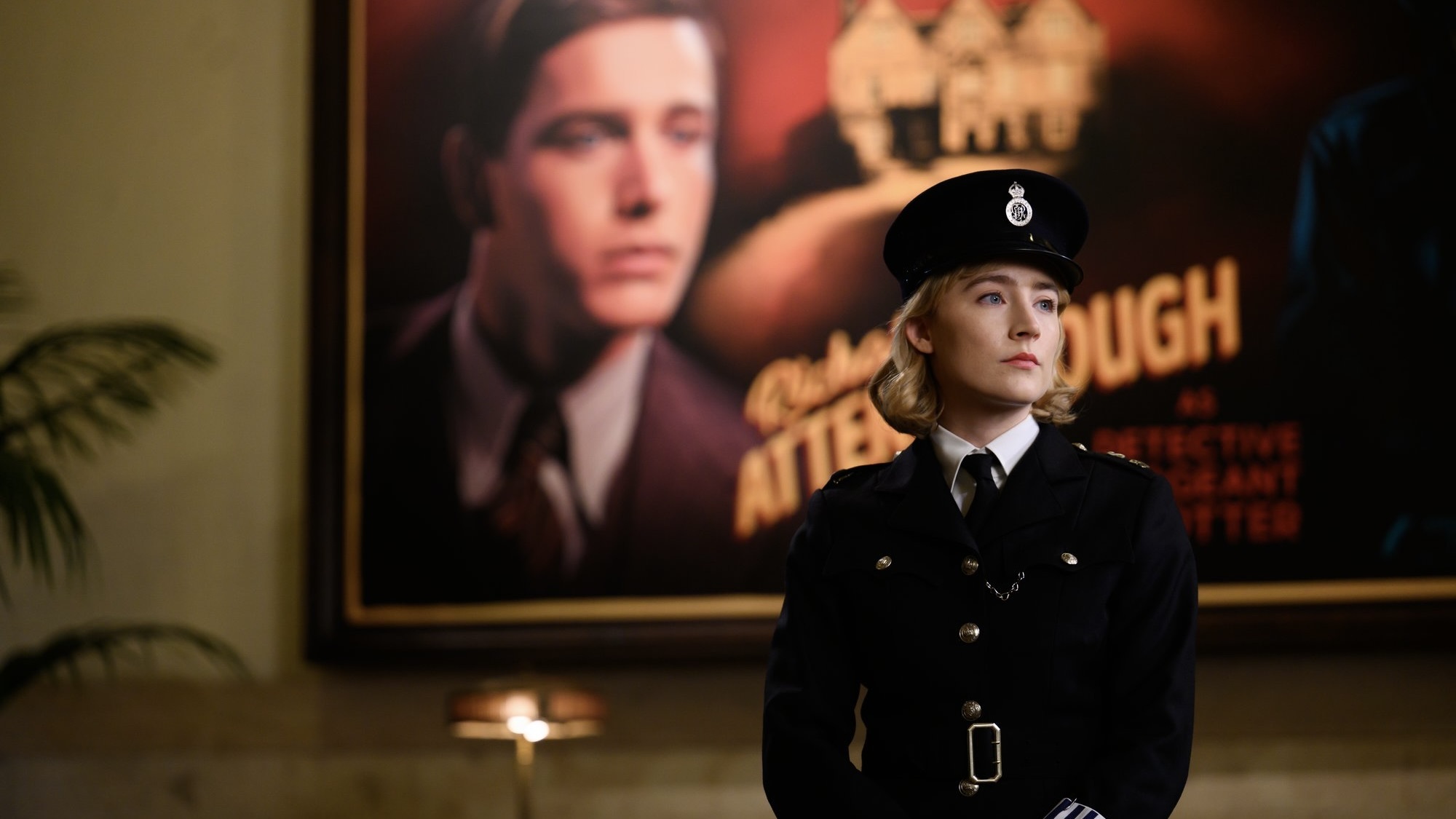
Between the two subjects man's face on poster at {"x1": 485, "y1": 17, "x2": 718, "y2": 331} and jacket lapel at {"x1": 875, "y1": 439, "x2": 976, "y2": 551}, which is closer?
jacket lapel at {"x1": 875, "y1": 439, "x2": 976, "y2": 551}

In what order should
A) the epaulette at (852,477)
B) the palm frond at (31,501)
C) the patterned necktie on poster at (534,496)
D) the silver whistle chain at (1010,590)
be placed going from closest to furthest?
the silver whistle chain at (1010,590) < the epaulette at (852,477) < the palm frond at (31,501) < the patterned necktie on poster at (534,496)

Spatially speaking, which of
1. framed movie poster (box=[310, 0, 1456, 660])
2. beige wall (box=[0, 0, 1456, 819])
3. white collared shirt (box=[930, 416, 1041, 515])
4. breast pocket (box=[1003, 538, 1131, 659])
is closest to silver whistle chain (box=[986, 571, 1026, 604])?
breast pocket (box=[1003, 538, 1131, 659])

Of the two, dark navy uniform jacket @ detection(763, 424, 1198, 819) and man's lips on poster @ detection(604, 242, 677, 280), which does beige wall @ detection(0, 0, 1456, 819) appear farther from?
dark navy uniform jacket @ detection(763, 424, 1198, 819)

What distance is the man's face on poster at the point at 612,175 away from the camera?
3871 millimetres

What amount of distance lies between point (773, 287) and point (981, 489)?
219cm

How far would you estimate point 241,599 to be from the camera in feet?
13.1

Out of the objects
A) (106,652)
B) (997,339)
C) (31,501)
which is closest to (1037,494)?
(997,339)

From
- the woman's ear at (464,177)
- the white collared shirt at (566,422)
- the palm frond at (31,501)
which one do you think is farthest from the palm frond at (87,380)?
the woman's ear at (464,177)

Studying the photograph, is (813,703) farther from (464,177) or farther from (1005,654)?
(464,177)

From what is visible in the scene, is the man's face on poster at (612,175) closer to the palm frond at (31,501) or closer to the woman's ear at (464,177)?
the woman's ear at (464,177)

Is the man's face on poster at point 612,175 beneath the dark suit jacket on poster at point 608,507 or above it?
above

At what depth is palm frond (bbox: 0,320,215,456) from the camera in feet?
11.6

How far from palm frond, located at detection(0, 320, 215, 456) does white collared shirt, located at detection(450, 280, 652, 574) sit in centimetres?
68

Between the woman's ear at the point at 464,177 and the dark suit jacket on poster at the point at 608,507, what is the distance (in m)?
0.32
